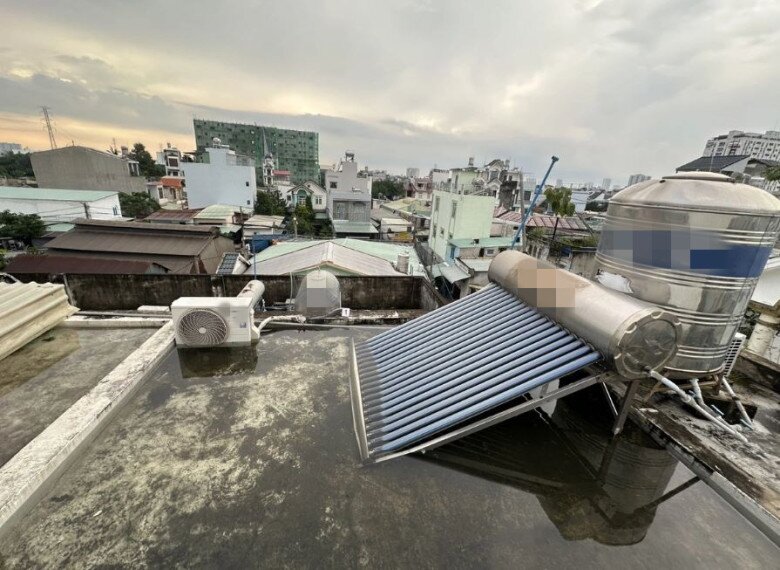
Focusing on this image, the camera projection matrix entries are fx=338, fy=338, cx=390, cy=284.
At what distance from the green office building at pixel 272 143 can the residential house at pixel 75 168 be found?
2189 inches

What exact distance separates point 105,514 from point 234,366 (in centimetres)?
273

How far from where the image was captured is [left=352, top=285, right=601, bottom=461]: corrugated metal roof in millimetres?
3721

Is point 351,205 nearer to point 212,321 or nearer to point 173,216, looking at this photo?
point 173,216

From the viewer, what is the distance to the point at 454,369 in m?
4.46

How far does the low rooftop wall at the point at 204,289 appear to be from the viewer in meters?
11.4

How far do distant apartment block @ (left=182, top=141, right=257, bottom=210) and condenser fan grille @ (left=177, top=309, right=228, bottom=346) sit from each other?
47115 mm

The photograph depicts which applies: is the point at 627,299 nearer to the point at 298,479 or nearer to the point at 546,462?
the point at 546,462

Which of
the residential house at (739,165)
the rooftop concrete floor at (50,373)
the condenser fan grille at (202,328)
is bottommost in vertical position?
the rooftop concrete floor at (50,373)

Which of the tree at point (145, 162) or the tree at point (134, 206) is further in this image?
the tree at point (145, 162)

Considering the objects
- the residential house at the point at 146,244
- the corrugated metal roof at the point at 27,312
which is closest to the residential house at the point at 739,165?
the residential house at the point at 146,244

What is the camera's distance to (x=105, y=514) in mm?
3123

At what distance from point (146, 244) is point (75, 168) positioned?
47.9 m

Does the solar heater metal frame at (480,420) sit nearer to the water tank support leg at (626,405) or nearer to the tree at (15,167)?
the water tank support leg at (626,405)

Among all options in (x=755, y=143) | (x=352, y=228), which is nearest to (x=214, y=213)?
(x=352, y=228)
